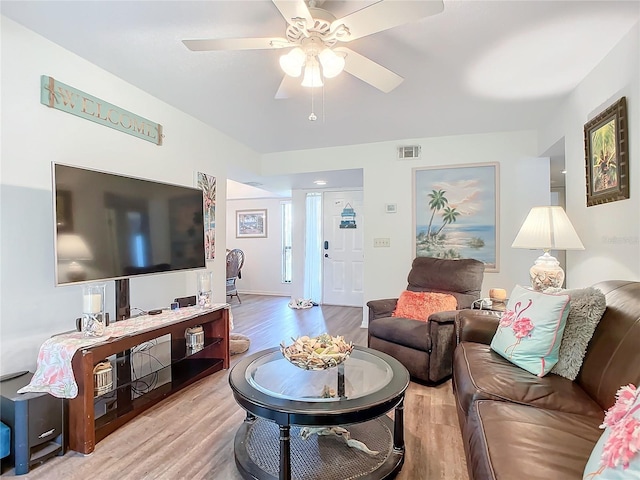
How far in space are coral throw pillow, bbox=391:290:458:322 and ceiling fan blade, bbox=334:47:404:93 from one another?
5.86ft

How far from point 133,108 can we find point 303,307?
3887 mm

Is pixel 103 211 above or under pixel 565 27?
under

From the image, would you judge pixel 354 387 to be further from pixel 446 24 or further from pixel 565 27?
pixel 565 27

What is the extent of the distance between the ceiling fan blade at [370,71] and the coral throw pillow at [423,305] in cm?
179

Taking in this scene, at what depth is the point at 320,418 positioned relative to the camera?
1356 mm

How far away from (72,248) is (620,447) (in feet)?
8.05

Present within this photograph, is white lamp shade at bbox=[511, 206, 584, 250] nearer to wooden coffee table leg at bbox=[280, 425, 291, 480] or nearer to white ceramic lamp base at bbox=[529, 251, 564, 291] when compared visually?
white ceramic lamp base at bbox=[529, 251, 564, 291]

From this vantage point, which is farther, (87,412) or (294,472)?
(87,412)

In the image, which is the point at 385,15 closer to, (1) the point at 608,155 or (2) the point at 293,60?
(2) the point at 293,60

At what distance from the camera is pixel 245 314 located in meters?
5.23

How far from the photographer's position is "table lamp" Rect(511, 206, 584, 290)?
7.89 feet

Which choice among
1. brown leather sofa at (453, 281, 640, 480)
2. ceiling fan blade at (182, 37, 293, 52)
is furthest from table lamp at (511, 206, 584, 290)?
ceiling fan blade at (182, 37, 293, 52)

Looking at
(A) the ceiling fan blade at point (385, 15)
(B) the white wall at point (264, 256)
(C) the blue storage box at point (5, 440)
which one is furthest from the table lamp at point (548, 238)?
(B) the white wall at point (264, 256)

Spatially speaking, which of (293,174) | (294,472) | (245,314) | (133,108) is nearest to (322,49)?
(133,108)
